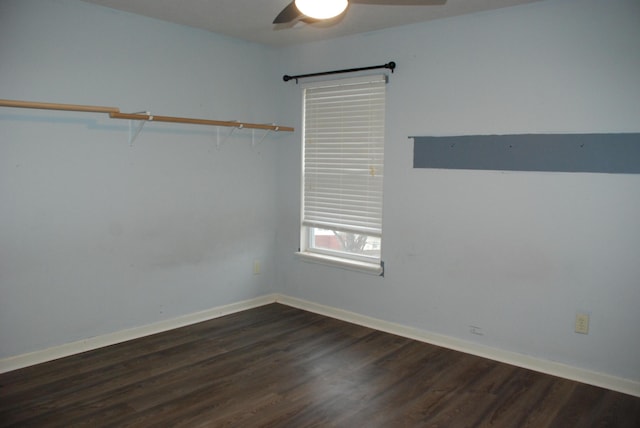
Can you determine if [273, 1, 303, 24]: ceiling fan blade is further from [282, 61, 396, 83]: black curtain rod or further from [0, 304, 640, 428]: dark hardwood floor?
[0, 304, 640, 428]: dark hardwood floor

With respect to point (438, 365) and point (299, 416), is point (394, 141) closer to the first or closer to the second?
point (438, 365)

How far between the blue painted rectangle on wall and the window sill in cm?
92

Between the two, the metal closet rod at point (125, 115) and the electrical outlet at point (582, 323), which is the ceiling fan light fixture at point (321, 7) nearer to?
the metal closet rod at point (125, 115)

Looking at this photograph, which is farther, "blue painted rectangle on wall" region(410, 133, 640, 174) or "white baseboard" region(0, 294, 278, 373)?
"white baseboard" region(0, 294, 278, 373)

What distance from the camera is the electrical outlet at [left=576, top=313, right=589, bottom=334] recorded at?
119 inches

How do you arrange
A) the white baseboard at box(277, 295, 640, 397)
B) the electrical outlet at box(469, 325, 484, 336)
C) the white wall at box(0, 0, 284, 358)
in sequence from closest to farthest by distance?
the white baseboard at box(277, 295, 640, 397) → the white wall at box(0, 0, 284, 358) → the electrical outlet at box(469, 325, 484, 336)

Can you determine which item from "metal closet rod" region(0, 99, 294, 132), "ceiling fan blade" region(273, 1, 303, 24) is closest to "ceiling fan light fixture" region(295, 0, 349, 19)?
"ceiling fan blade" region(273, 1, 303, 24)

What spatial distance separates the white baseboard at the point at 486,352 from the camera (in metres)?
2.94

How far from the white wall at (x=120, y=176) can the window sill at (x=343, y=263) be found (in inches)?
18.5

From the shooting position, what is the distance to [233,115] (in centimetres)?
418

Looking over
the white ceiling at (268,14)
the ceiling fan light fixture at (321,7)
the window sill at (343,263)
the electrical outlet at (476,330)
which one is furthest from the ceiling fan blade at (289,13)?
the electrical outlet at (476,330)

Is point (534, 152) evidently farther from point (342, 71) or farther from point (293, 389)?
point (293, 389)

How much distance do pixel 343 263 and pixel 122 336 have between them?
1.84m

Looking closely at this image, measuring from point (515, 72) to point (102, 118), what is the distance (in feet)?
9.32
